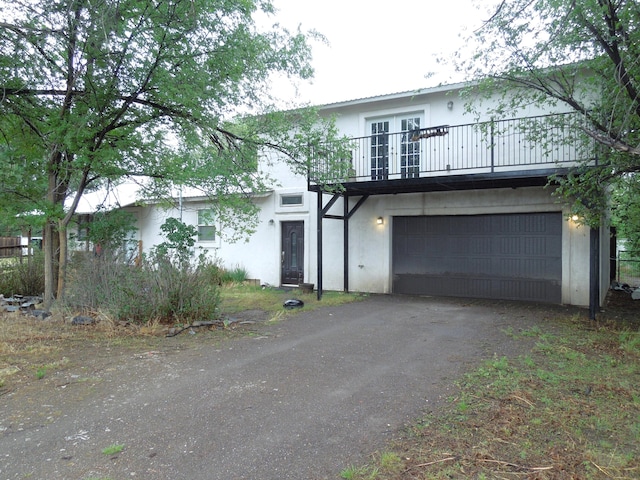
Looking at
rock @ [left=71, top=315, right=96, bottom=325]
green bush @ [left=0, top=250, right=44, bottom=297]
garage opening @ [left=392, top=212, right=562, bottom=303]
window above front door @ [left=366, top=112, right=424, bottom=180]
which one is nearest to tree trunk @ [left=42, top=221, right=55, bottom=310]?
rock @ [left=71, top=315, right=96, bottom=325]

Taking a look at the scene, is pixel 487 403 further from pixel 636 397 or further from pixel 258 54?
pixel 258 54

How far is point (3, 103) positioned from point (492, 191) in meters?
10.0

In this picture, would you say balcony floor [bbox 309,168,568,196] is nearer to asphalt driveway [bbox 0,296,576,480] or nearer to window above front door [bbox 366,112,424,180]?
window above front door [bbox 366,112,424,180]

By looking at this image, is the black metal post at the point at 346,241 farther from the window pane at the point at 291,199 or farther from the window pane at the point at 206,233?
the window pane at the point at 206,233

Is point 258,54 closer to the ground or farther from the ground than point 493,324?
farther from the ground

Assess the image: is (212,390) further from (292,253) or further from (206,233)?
(206,233)

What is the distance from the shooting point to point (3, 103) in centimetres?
669

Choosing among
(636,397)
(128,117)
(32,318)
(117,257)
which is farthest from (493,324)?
(32,318)

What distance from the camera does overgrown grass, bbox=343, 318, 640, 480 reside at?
2.81m

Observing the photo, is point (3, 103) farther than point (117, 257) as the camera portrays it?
No

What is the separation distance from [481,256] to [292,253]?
223 inches

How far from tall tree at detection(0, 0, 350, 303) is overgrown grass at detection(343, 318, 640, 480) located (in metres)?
5.66

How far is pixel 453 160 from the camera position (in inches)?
416

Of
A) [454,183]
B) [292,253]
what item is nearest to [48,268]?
[292,253]
